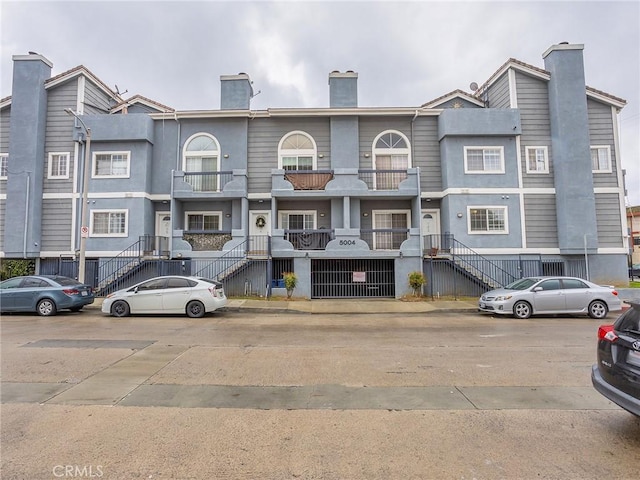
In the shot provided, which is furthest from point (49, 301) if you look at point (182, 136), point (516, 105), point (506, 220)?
point (516, 105)

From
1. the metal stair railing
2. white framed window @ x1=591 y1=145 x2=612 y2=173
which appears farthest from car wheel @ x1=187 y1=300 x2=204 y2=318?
white framed window @ x1=591 y1=145 x2=612 y2=173

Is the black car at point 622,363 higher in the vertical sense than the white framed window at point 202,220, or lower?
lower

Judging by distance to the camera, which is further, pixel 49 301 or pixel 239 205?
pixel 239 205

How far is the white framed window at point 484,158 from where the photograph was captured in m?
18.7

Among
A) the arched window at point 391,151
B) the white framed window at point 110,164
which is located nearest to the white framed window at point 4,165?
the white framed window at point 110,164

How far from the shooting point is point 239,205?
1894 cm

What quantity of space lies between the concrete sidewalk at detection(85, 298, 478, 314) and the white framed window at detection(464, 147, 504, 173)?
7063 mm

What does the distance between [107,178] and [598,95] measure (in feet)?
84.3

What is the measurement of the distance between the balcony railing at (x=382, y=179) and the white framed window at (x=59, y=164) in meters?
15.3

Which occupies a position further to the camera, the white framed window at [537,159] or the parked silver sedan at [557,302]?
the white framed window at [537,159]

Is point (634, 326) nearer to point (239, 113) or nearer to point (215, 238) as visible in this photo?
point (215, 238)

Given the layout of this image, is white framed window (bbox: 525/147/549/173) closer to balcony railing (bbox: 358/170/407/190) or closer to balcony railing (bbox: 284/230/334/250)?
balcony railing (bbox: 358/170/407/190)

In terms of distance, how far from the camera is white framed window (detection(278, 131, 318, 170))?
64.1ft

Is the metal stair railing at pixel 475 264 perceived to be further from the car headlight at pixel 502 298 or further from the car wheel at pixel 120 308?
the car wheel at pixel 120 308
